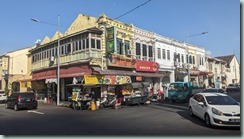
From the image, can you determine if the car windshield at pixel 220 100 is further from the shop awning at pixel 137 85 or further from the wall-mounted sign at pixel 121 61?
the wall-mounted sign at pixel 121 61

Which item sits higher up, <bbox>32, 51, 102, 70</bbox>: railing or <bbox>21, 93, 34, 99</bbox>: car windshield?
<bbox>32, 51, 102, 70</bbox>: railing

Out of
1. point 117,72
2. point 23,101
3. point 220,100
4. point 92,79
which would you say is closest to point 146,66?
point 117,72

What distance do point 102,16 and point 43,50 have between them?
1155 cm

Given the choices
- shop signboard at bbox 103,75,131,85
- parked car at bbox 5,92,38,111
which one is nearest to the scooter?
shop signboard at bbox 103,75,131,85

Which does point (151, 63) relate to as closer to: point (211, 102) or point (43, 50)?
point (43, 50)

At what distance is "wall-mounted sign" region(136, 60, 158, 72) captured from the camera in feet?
100

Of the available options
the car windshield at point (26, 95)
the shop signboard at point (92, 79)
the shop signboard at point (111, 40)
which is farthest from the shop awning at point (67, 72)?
the car windshield at point (26, 95)

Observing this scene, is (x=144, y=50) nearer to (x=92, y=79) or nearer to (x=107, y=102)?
(x=92, y=79)

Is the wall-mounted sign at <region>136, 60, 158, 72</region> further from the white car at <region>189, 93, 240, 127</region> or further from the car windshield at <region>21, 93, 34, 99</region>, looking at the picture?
the white car at <region>189, 93, 240, 127</region>

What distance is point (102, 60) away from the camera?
26641mm

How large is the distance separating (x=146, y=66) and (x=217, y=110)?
823 inches

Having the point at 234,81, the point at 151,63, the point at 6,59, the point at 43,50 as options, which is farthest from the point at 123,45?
the point at 234,81

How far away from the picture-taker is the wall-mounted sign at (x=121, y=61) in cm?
2692

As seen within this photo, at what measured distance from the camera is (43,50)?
34281 millimetres
